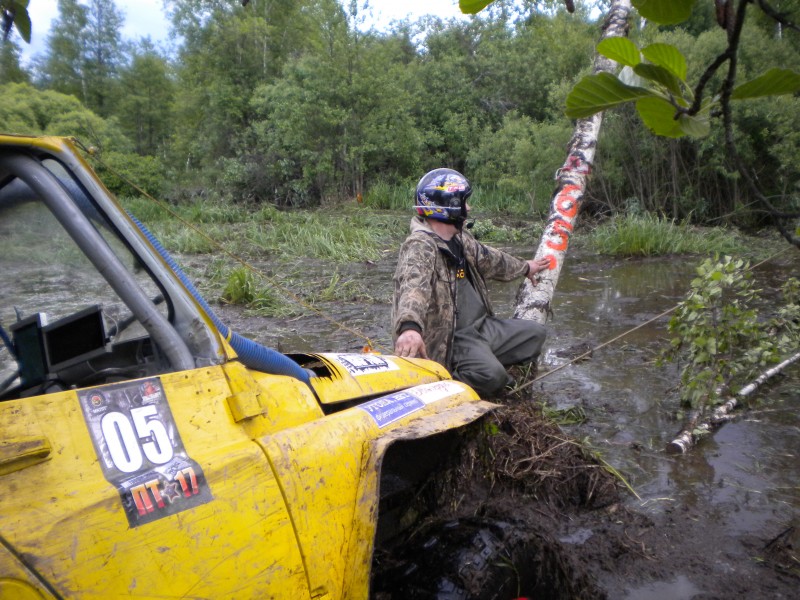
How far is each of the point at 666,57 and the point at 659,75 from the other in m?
0.04

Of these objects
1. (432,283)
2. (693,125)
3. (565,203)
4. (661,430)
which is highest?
(693,125)

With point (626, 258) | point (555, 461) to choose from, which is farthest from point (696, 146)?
point (555, 461)

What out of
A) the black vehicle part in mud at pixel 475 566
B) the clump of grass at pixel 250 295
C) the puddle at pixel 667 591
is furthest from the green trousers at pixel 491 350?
the clump of grass at pixel 250 295

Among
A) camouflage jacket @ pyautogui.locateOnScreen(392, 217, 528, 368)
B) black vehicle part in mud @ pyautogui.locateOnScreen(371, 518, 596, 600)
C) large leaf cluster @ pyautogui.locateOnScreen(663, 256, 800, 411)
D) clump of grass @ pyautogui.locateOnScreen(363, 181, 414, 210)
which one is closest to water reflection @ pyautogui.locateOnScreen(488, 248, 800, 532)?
large leaf cluster @ pyautogui.locateOnScreen(663, 256, 800, 411)

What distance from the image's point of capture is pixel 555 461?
12.1 feet

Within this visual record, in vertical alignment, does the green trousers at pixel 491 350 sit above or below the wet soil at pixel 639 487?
above

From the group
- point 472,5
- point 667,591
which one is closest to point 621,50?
point 472,5

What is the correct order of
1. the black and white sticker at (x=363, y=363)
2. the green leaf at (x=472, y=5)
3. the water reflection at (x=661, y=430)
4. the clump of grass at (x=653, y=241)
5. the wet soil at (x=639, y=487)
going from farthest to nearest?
the clump of grass at (x=653, y=241) < the water reflection at (x=661, y=430) < the wet soil at (x=639, y=487) < the black and white sticker at (x=363, y=363) < the green leaf at (x=472, y=5)

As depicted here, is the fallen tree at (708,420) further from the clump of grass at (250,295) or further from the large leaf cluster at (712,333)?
the clump of grass at (250,295)

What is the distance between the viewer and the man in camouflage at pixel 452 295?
443 centimetres

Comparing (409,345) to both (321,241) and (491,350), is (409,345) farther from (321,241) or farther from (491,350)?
(321,241)

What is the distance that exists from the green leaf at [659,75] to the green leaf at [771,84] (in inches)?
4.0

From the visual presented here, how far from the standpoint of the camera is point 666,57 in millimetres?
1228

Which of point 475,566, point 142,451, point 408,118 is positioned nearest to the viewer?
point 142,451
